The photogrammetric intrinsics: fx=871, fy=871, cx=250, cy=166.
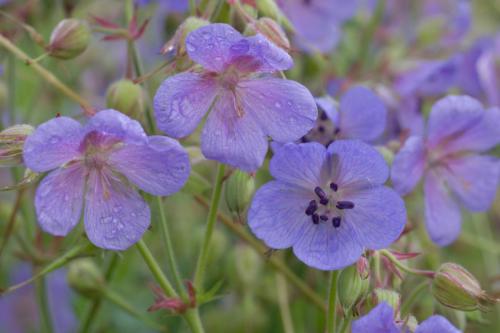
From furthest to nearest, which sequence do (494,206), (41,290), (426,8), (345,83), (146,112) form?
1. (426,8)
2. (494,206)
3. (345,83)
4. (41,290)
5. (146,112)

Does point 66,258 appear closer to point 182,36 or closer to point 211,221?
point 211,221

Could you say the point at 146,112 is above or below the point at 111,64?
above

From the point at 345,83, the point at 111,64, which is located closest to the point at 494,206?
the point at 345,83

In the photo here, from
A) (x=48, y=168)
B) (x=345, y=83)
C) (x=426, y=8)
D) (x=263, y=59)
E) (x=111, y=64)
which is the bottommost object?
(x=111, y=64)

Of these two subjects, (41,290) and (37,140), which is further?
(41,290)

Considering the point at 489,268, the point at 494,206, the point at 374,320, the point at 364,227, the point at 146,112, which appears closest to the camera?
the point at 374,320

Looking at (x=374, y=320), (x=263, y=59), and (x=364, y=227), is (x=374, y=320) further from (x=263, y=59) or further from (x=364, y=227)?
(x=263, y=59)

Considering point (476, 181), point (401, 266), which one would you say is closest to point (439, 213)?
point (476, 181)
